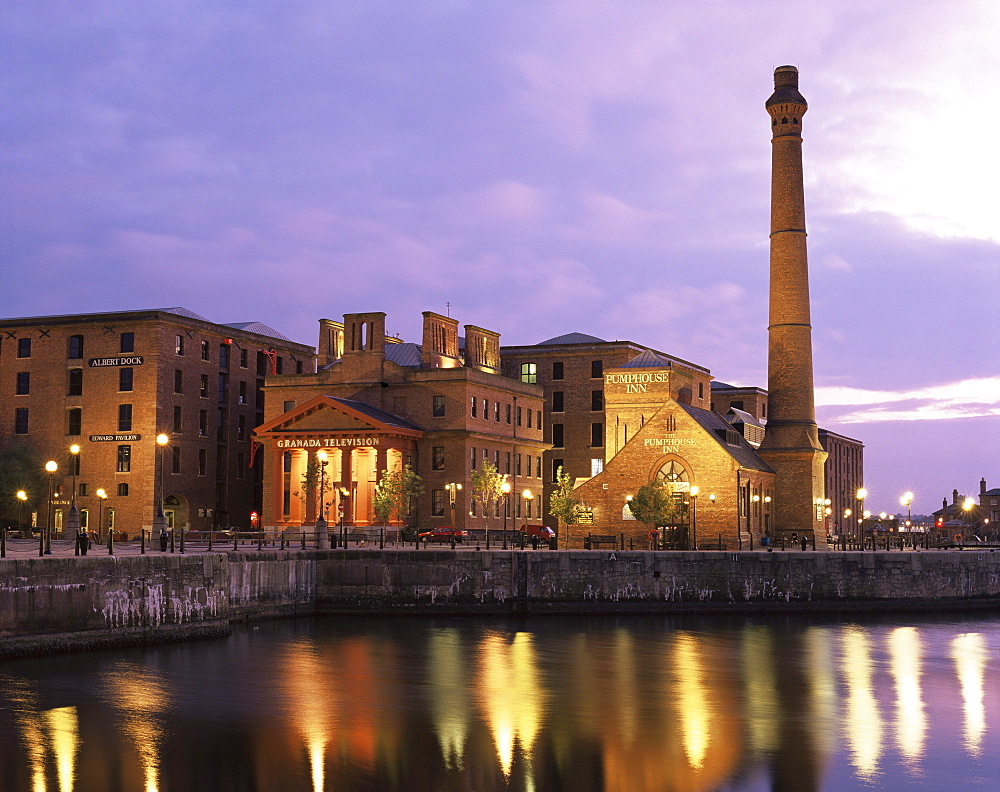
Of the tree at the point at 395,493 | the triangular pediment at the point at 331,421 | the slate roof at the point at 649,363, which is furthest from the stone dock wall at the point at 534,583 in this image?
the triangular pediment at the point at 331,421

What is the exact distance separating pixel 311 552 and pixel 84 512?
39.8 m

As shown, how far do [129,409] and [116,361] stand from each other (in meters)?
3.64

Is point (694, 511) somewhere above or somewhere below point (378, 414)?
below

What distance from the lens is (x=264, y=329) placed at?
102688 millimetres

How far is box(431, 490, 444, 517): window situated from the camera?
271 feet

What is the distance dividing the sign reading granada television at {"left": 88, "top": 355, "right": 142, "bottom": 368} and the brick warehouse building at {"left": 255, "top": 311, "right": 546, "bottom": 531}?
9695mm

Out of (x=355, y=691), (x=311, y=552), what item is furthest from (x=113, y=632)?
(x=311, y=552)

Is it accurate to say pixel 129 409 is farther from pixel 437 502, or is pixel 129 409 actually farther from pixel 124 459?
pixel 437 502

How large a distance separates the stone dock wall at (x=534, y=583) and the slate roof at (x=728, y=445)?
14091 millimetres

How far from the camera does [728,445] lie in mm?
71188

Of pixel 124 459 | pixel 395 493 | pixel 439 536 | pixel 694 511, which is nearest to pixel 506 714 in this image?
pixel 694 511

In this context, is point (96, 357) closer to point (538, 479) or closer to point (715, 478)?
point (538, 479)

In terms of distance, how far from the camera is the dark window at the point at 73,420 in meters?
87.6

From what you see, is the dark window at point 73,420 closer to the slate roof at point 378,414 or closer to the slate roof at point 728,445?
the slate roof at point 378,414
